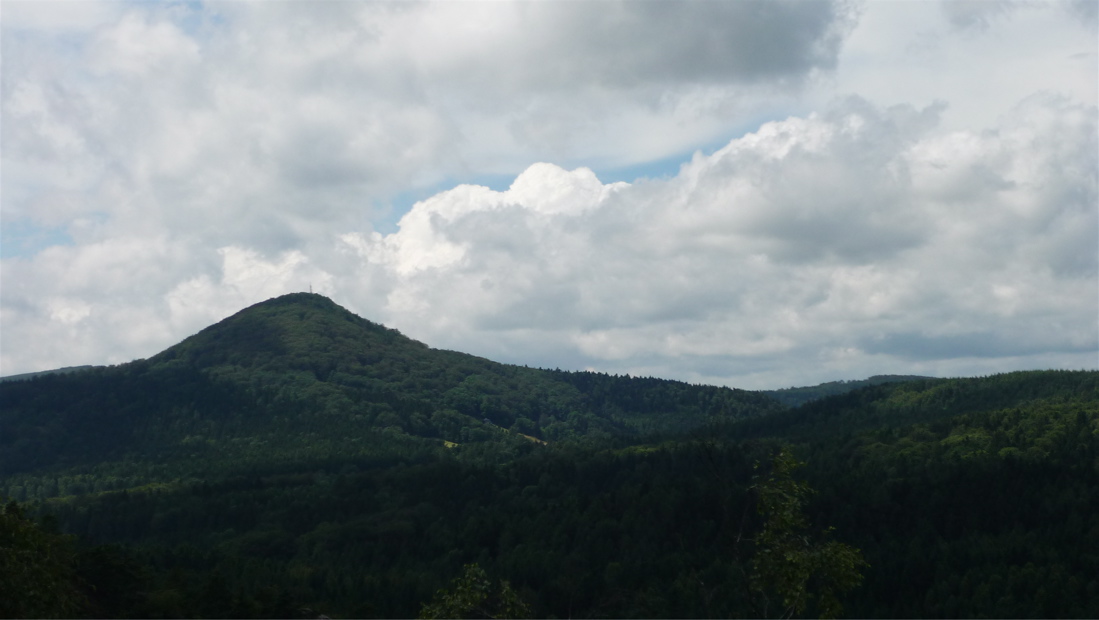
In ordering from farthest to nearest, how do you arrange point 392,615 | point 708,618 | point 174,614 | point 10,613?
1. point 392,615
2. point 174,614
3. point 10,613
4. point 708,618

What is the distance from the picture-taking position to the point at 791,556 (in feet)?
126

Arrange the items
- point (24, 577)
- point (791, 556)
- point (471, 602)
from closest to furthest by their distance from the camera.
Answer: point (791, 556)
point (471, 602)
point (24, 577)

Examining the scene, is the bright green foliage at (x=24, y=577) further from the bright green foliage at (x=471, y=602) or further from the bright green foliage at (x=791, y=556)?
the bright green foliage at (x=791, y=556)

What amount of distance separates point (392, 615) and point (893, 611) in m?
95.9

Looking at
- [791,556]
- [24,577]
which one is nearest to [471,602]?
[791,556]

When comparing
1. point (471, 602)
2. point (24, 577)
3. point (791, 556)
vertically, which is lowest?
point (471, 602)

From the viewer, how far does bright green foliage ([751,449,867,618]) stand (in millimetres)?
38125

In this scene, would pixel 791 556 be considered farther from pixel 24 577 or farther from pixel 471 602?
pixel 24 577

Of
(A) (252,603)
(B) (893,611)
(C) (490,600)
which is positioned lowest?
(B) (893,611)

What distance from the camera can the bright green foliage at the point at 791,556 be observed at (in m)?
38.1

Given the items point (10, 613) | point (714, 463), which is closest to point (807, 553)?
point (714, 463)

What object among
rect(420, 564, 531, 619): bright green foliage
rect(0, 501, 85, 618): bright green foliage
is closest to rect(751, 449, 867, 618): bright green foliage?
rect(420, 564, 531, 619): bright green foliage

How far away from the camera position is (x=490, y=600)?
4788 centimetres

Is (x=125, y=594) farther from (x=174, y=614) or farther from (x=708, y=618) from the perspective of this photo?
(x=708, y=618)
